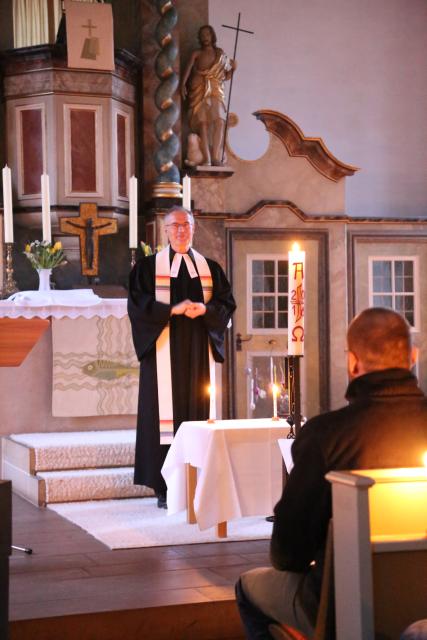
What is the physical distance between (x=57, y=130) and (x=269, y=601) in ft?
28.2

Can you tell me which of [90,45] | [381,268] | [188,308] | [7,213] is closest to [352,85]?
[381,268]

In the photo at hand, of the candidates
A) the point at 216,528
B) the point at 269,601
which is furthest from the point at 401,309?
the point at 269,601

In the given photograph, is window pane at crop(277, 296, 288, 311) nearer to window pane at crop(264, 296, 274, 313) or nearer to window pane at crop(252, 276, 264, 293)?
window pane at crop(264, 296, 274, 313)

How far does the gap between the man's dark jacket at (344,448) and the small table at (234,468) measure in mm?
2199

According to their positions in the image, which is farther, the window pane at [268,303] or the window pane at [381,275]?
the window pane at [381,275]

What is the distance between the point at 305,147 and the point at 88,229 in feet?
9.06

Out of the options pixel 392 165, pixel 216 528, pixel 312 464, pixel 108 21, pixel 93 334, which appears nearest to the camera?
pixel 312 464

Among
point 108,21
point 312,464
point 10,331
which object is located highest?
point 108,21

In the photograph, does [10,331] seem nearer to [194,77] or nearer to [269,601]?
[269,601]

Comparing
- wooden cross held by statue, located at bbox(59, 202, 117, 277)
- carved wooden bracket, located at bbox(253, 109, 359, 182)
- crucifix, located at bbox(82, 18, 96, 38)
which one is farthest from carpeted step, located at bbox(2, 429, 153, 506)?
carved wooden bracket, located at bbox(253, 109, 359, 182)

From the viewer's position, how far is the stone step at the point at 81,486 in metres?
6.51

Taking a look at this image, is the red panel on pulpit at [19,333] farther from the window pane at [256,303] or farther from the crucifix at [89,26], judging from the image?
the window pane at [256,303]

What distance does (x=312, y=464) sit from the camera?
2711mm

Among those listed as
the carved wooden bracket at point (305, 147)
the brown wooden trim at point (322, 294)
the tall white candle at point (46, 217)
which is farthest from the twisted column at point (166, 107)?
the tall white candle at point (46, 217)
